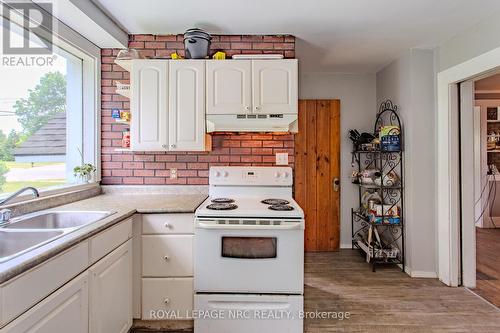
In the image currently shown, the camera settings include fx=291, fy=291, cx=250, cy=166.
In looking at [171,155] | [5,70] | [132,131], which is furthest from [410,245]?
[5,70]

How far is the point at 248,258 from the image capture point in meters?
1.92

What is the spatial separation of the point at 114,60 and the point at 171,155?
0.97m

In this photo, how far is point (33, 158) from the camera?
208cm

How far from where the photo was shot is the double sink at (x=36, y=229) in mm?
1432

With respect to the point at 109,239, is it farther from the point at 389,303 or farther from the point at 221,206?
the point at 389,303

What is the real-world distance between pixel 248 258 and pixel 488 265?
3.09 m

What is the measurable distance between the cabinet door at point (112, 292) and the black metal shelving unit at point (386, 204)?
7.97 ft

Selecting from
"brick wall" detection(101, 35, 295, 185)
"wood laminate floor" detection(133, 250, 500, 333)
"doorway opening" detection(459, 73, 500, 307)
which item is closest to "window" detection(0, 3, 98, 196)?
"brick wall" detection(101, 35, 295, 185)

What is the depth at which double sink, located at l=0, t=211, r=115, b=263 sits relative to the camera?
4.70 feet

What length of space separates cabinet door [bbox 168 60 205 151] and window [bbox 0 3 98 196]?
788 millimetres

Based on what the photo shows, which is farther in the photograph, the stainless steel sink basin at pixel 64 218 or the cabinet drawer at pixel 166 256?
the cabinet drawer at pixel 166 256

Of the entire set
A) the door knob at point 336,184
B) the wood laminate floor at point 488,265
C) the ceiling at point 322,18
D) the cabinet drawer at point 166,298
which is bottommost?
the wood laminate floor at point 488,265

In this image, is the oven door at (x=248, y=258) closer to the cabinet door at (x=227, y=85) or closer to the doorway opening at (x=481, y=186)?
the cabinet door at (x=227, y=85)

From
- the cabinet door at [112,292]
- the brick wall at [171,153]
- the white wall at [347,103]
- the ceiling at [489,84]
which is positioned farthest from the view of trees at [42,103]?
the ceiling at [489,84]
